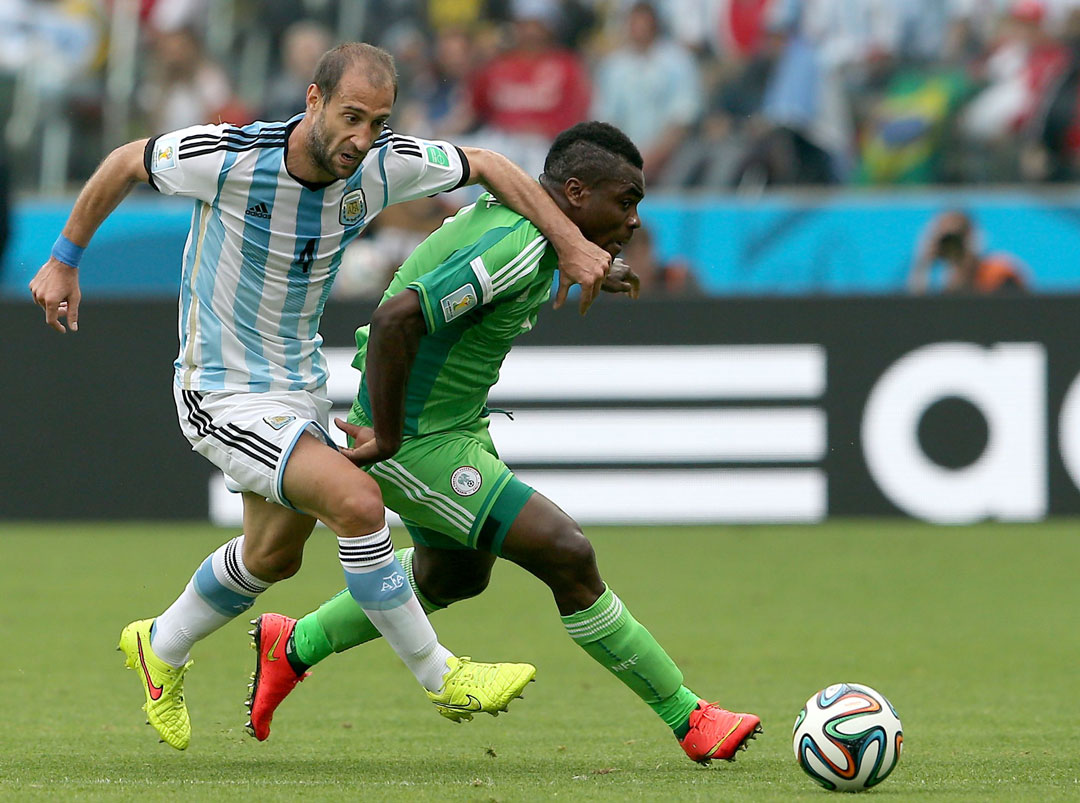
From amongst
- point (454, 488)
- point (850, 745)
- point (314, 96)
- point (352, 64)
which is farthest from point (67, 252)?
point (850, 745)

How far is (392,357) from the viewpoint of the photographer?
5172 mm

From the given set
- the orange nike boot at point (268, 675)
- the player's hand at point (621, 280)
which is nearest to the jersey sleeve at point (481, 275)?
the player's hand at point (621, 280)

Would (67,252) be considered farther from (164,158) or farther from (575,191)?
(575,191)

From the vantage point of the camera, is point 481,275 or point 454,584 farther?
point 454,584

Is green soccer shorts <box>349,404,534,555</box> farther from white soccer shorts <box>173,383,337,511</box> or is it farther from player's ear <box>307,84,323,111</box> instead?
player's ear <box>307,84,323,111</box>

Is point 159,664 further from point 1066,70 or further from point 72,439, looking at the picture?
point 1066,70

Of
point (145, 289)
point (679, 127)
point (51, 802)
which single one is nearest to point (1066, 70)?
point (679, 127)

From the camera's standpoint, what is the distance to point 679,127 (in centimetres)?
1466

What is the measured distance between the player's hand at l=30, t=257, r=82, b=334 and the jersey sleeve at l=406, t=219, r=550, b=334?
102 cm

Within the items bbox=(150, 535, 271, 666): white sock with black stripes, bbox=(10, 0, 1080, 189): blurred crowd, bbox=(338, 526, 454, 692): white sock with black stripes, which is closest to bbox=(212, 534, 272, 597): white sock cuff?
bbox=(150, 535, 271, 666): white sock with black stripes

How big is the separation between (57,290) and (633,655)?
205 centimetres

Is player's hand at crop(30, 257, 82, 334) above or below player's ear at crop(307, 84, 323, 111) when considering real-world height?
below

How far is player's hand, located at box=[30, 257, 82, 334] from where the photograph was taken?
5277 mm

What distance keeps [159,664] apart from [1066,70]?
10892 mm
